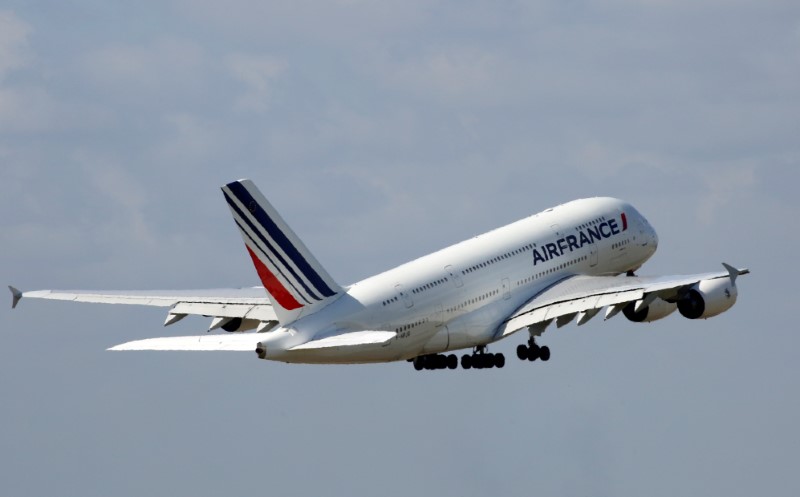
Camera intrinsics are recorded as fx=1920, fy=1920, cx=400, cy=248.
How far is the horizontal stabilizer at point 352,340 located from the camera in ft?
209

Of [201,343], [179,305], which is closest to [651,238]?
[179,305]

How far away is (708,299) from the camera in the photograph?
7269 cm

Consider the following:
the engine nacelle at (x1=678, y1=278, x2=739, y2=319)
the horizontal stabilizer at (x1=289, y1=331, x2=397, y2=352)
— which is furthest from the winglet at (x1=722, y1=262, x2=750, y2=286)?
the horizontal stabilizer at (x1=289, y1=331, x2=397, y2=352)

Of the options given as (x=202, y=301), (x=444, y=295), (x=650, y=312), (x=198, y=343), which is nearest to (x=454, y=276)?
(x=444, y=295)

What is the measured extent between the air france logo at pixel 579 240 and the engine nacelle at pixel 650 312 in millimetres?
3876

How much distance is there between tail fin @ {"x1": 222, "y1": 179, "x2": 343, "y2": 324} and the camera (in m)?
65.1

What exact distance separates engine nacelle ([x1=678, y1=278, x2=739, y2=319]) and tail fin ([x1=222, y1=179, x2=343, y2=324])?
14730 mm

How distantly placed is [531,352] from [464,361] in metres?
2.74

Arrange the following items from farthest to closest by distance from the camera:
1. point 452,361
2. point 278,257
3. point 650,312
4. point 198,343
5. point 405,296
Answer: point 452,361
point 650,312
point 405,296
point 278,257
point 198,343

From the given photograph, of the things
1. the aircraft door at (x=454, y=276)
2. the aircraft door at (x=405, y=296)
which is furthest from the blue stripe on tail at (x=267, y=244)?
the aircraft door at (x=454, y=276)

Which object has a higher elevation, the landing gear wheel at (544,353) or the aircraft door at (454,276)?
the aircraft door at (454,276)

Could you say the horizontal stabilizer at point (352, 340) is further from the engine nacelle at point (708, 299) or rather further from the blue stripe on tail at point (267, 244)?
the engine nacelle at point (708, 299)

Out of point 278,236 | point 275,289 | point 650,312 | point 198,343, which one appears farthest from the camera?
point 650,312

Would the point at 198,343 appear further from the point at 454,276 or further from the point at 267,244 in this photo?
the point at 454,276
